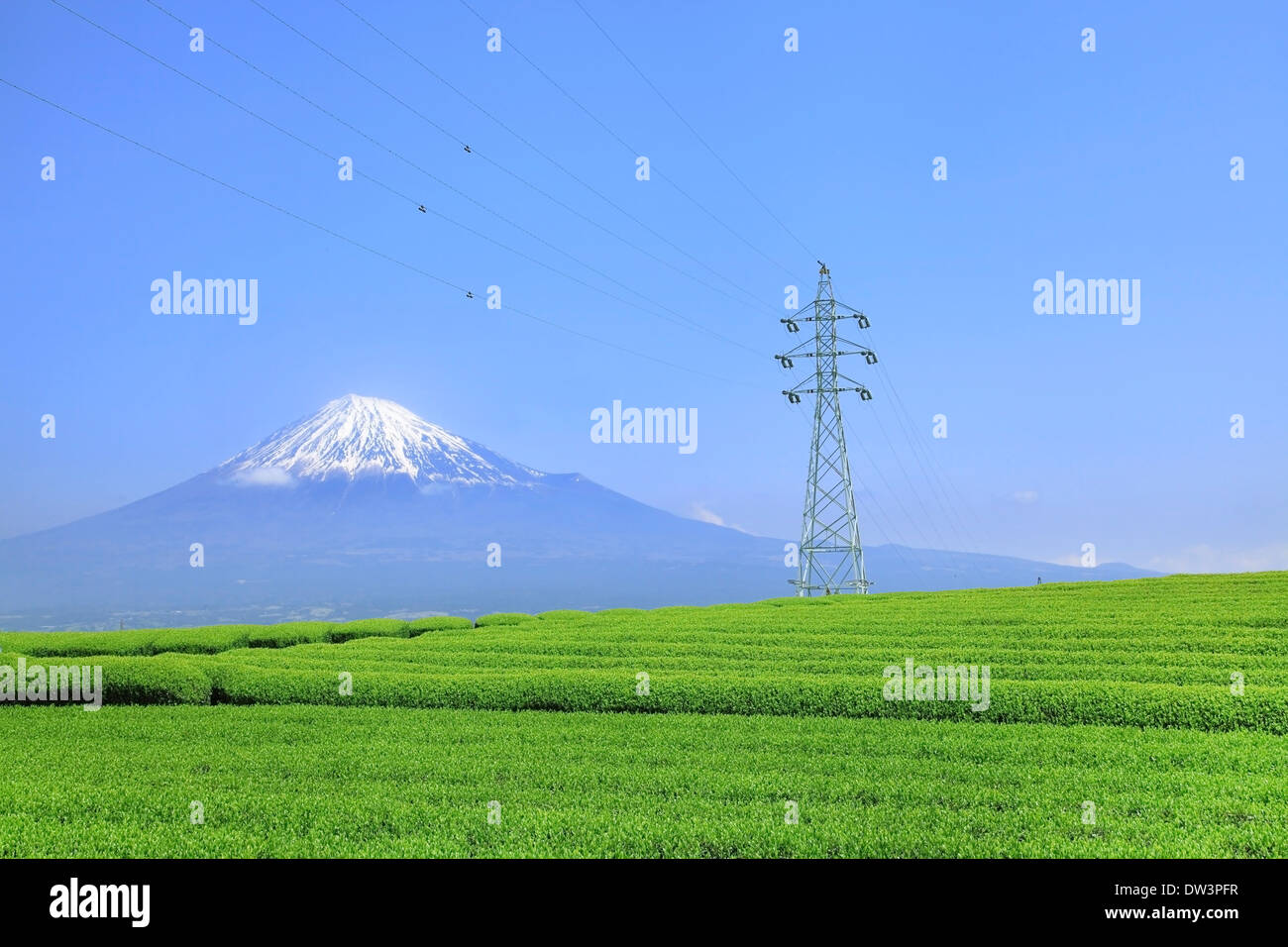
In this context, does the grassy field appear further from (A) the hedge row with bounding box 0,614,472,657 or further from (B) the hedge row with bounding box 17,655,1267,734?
(A) the hedge row with bounding box 0,614,472,657

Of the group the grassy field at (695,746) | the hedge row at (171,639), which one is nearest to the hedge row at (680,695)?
the grassy field at (695,746)

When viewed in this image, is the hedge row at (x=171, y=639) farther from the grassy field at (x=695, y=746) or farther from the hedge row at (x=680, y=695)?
the hedge row at (x=680, y=695)

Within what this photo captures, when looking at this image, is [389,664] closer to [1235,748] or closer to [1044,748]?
[1044,748]

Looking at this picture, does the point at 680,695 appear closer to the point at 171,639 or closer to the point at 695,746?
the point at 695,746

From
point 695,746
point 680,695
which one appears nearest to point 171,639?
point 680,695

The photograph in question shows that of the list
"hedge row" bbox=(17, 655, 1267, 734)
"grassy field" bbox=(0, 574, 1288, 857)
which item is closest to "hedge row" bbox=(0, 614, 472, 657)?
"grassy field" bbox=(0, 574, 1288, 857)

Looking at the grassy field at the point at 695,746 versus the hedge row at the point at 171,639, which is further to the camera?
the hedge row at the point at 171,639
